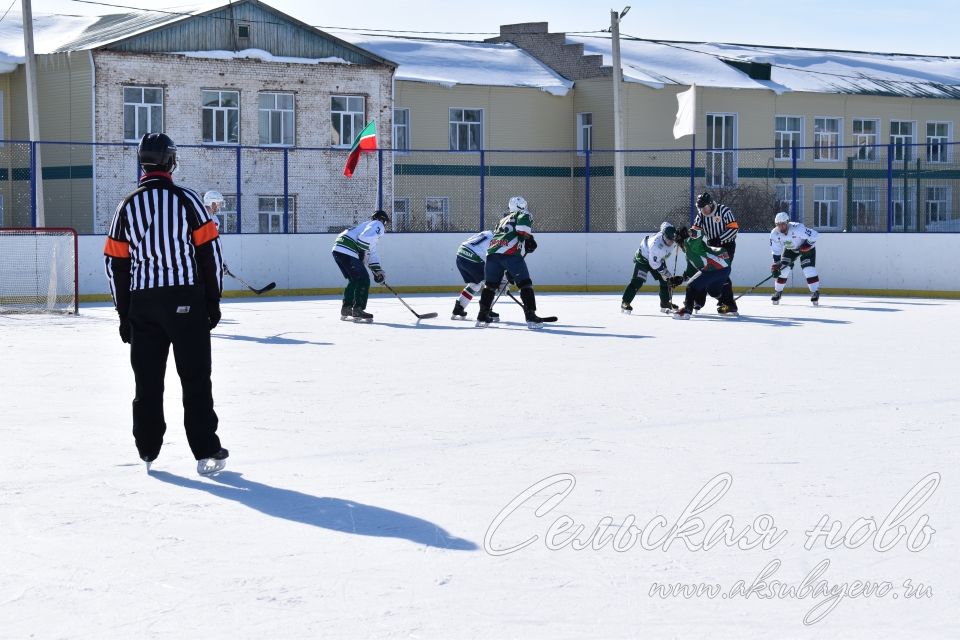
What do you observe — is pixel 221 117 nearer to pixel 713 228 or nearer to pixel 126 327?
pixel 713 228

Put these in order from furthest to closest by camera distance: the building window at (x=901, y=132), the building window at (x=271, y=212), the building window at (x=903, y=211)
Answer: the building window at (x=901, y=132) → the building window at (x=271, y=212) → the building window at (x=903, y=211)

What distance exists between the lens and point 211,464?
6.09 metres

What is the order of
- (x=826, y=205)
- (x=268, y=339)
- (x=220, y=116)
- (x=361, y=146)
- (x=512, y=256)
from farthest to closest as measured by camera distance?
(x=826, y=205) → (x=220, y=116) → (x=361, y=146) → (x=512, y=256) → (x=268, y=339)

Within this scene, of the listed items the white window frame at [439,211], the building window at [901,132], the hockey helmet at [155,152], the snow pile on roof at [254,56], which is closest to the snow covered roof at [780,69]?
the building window at [901,132]

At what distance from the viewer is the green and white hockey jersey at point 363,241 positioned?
14.9 meters

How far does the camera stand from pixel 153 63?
29.2 m

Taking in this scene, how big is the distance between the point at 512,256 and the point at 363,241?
5.87 ft

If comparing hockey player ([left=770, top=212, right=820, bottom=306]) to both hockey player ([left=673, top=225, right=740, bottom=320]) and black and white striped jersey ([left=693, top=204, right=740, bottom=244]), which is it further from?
hockey player ([left=673, top=225, right=740, bottom=320])

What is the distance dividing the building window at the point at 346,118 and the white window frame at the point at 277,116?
36.4 inches

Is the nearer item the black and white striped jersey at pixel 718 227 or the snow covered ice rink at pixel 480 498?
the snow covered ice rink at pixel 480 498

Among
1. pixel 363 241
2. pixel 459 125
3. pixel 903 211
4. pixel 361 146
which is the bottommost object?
pixel 363 241

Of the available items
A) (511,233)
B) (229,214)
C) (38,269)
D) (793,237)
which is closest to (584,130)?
(229,214)

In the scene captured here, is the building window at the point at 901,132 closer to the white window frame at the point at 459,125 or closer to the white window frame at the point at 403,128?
the white window frame at the point at 459,125

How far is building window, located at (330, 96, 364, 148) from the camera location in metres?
31.8
